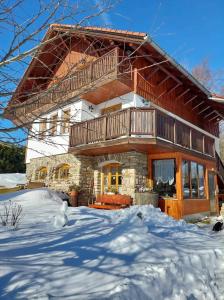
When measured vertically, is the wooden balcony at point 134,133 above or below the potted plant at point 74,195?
above

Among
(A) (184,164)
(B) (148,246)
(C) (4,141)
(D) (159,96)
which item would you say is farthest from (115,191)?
(C) (4,141)

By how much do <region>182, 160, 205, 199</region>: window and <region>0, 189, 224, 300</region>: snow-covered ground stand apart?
6060mm

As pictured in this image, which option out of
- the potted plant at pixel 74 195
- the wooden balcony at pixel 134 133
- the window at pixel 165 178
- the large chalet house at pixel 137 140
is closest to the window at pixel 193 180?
the large chalet house at pixel 137 140

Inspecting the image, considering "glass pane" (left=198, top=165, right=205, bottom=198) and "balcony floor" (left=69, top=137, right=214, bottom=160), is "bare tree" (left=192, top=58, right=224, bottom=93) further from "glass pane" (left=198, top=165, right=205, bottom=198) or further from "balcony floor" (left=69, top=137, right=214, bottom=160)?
"balcony floor" (left=69, top=137, right=214, bottom=160)

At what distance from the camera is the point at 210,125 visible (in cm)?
1853

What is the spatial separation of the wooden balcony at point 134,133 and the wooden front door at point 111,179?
1.00 meters

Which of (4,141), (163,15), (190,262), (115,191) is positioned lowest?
(190,262)

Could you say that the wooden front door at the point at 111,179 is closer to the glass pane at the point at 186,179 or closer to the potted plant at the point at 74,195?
the potted plant at the point at 74,195

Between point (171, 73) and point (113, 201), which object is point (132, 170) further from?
point (171, 73)

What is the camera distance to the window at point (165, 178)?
11203mm

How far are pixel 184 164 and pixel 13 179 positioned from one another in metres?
12.8

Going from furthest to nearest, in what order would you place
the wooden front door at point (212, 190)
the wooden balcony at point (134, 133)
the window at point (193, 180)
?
the wooden front door at point (212, 190), the window at point (193, 180), the wooden balcony at point (134, 133)

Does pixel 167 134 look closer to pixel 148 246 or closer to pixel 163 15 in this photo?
pixel 148 246

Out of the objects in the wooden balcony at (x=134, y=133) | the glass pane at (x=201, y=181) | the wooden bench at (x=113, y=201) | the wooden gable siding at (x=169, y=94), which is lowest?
the wooden bench at (x=113, y=201)
